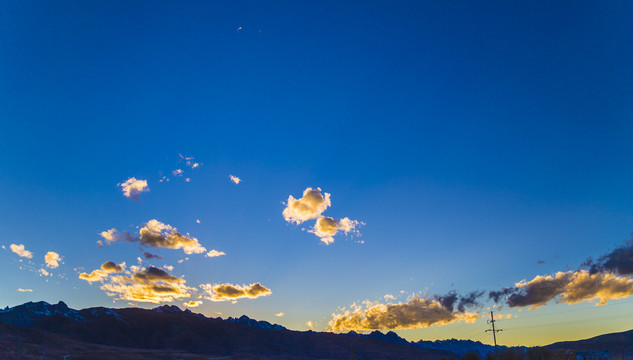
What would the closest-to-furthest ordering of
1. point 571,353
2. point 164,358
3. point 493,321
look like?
point 493,321
point 571,353
point 164,358

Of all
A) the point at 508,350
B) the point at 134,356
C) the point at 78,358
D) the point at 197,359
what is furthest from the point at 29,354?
the point at 508,350

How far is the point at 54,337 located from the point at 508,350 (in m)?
194

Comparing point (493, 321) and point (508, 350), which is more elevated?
point (493, 321)

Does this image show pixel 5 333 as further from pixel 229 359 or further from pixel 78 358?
pixel 229 359

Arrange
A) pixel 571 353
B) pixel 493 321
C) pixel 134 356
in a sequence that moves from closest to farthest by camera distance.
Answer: pixel 493 321
pixel 571 353
pixel 134 356

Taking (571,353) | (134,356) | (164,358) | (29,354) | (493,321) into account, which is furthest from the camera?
(164,358)

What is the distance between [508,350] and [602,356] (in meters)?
28.9

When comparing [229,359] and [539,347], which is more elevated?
[539,347]

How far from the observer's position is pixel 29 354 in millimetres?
134000

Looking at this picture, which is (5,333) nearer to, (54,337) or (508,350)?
(54,337)

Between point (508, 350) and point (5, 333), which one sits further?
point (5, 333)

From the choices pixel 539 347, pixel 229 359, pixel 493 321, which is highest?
pixel 493 321

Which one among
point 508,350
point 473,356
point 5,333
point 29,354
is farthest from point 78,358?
point 508,350

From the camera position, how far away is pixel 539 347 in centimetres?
11875
